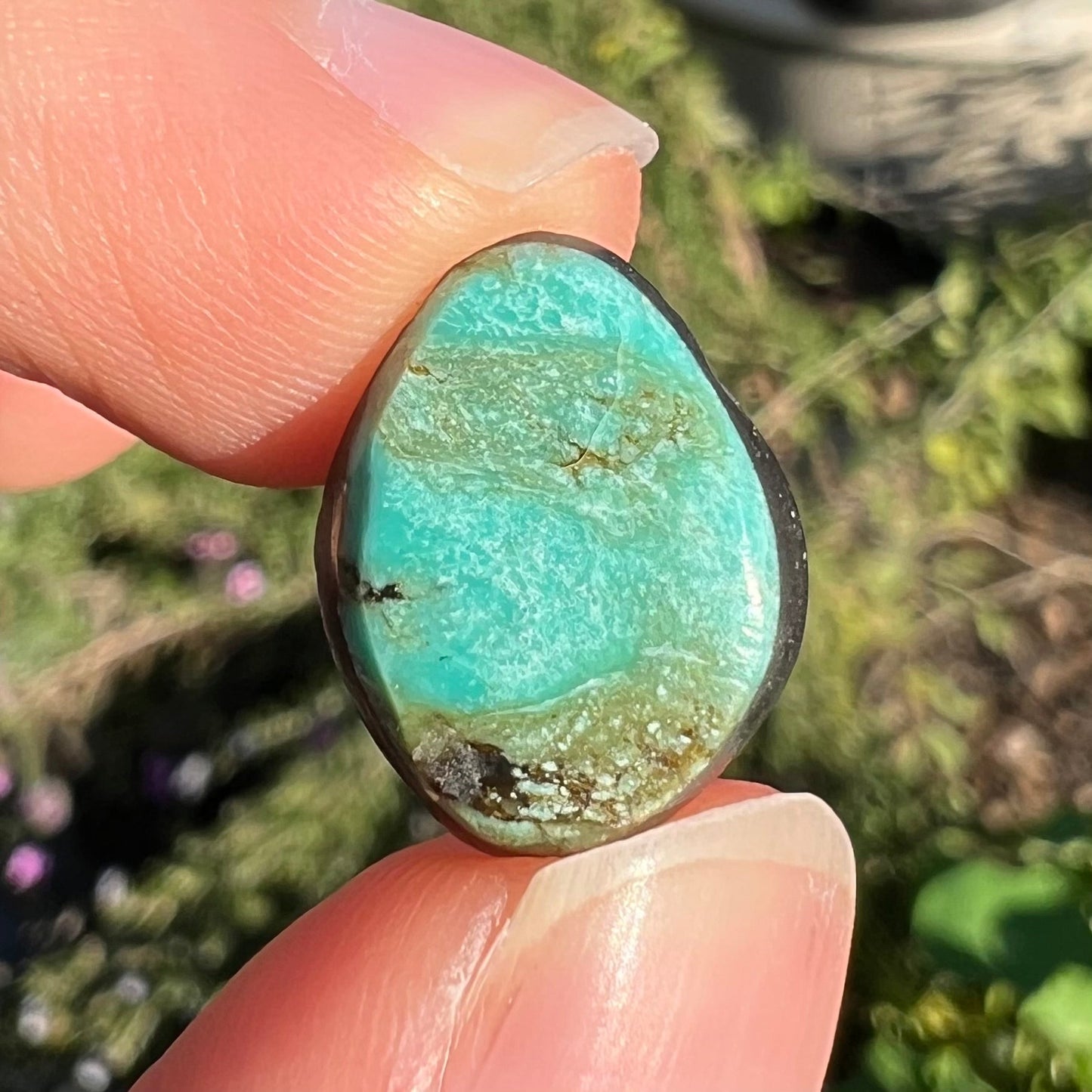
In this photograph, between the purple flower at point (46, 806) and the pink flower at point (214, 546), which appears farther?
the purple flower at point (46, 806)

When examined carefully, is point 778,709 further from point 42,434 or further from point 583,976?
point 42,434

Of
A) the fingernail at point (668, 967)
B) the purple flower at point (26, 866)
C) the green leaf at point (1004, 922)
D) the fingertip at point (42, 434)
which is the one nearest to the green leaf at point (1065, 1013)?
the green leaf at point (1004, 922)

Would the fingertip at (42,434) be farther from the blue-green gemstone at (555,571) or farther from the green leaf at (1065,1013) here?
the green leaf at (1065,1013)

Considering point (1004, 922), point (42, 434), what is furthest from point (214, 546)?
point (1004, 922)

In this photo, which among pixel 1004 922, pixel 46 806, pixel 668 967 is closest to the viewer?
pixel 668 967

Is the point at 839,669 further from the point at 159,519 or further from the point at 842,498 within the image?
the point at 159,519

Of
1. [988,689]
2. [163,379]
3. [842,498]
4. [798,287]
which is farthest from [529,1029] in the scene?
[798,287]

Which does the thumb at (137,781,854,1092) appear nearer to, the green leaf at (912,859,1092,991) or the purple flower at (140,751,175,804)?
the green leaf at (912,859,1092,991)
